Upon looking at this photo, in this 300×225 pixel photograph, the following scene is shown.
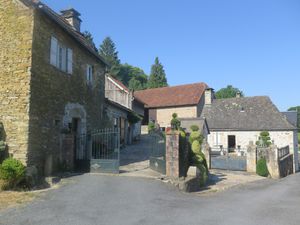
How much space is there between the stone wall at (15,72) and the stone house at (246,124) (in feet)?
72.0

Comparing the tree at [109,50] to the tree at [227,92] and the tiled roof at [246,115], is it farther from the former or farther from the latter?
the tiled roof at [246,115]

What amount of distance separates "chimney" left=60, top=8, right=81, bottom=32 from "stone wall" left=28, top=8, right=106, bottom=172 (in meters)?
3.18

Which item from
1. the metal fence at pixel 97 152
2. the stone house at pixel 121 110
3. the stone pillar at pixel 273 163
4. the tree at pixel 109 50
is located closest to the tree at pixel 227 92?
the tree at pixel 109 50

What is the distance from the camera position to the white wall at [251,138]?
30.0 metres

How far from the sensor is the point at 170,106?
41.3 metres

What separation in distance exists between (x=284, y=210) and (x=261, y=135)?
2223 cm

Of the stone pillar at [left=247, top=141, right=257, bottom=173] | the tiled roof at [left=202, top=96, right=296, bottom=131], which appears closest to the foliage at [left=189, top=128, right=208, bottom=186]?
the stone pillar at [left=247, top=141, right=257, bottom=173]

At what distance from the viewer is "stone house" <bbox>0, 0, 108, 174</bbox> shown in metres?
10.9

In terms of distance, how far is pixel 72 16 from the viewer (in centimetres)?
1803

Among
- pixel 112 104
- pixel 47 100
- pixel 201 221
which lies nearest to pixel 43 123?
pixel 47 100

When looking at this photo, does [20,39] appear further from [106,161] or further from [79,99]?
[106,161]

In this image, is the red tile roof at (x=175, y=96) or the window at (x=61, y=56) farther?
the red tile roof at (x=175, y=96)

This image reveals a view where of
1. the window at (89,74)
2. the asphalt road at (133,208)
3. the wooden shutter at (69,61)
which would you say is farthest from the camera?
the window at (89,74)

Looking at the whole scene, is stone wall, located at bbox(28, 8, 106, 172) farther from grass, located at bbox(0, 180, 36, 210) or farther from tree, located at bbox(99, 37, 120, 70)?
tree, located at bbox(99, 37, 120, 70)
